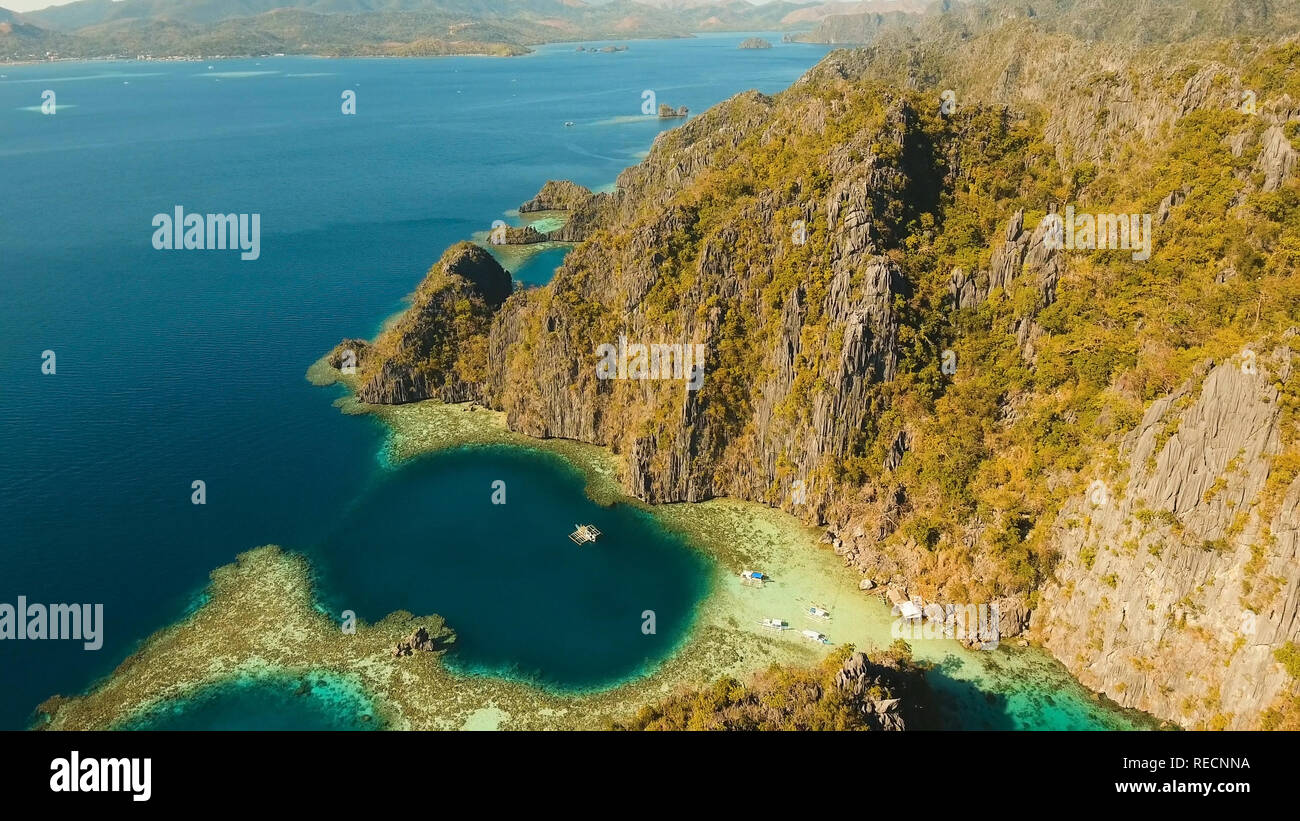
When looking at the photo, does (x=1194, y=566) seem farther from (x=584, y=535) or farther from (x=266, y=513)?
(x=266, y=513)

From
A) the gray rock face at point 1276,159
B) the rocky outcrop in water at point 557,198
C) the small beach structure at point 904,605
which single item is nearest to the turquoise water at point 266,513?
the small beach structure at point 904,605

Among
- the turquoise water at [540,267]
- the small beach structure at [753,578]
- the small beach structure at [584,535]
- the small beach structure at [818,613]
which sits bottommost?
the small beach structure at [818,613]

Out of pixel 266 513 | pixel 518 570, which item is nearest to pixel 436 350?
pixel 266 513

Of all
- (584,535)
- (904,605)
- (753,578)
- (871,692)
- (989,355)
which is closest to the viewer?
(871,692)

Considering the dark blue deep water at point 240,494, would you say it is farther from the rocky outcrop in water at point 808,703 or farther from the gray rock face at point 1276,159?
the gray rock face at point 1276,159

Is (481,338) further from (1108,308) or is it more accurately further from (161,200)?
(161,200)
